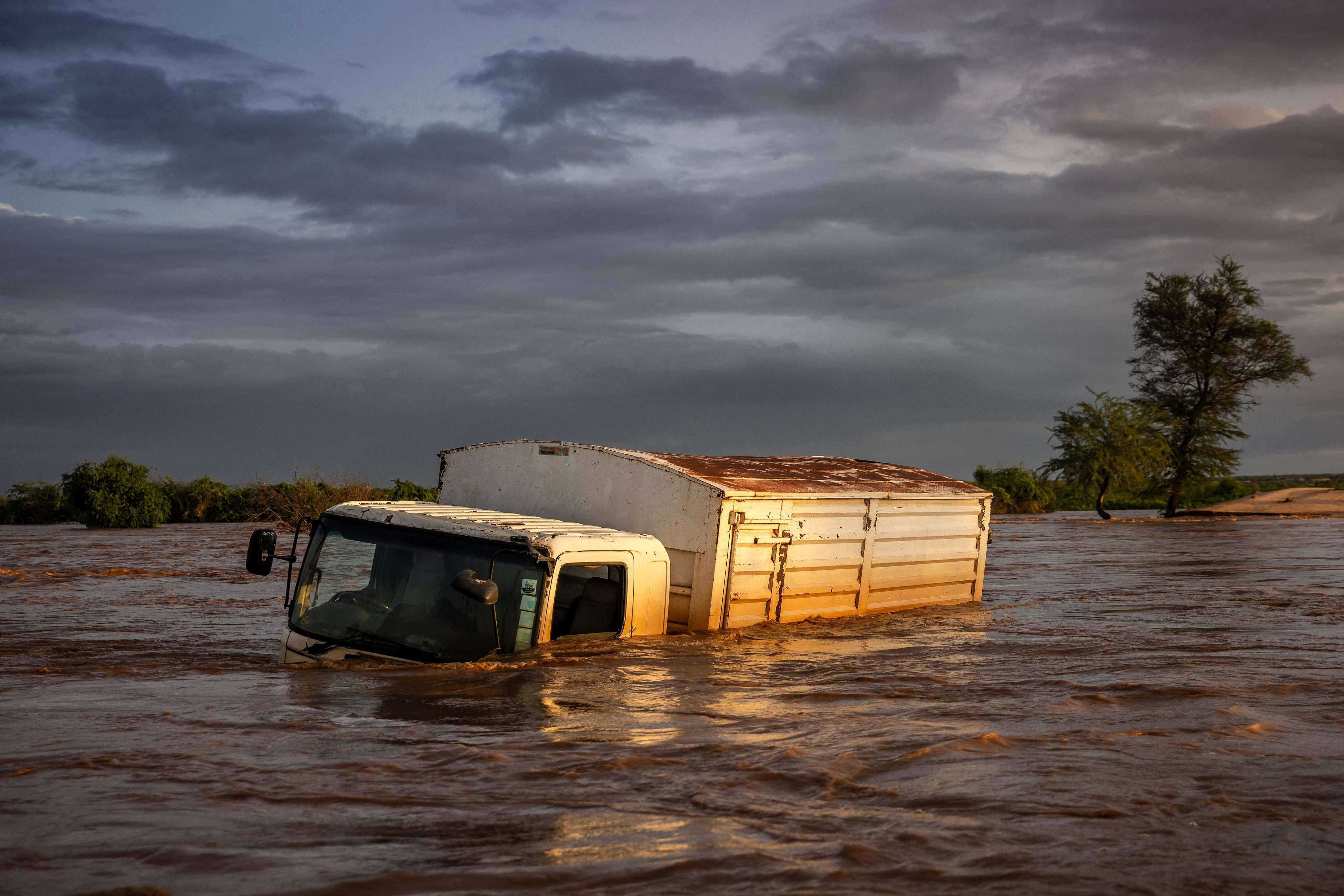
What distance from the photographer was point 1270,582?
1692 cm

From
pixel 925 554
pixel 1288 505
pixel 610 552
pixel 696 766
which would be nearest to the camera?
pixel 696 766

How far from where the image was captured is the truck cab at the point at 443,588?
7.05 m

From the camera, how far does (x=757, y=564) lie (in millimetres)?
9375

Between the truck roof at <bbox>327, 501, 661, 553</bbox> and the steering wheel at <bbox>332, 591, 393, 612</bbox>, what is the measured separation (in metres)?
0.51

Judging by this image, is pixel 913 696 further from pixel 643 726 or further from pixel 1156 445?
pixel 1156 445

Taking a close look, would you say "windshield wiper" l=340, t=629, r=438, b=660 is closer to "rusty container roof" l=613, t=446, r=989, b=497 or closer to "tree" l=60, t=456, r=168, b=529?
"rusty container roof" l=613, t=446, r=989, b=497

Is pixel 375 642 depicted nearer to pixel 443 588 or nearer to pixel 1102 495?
pixel 443 588

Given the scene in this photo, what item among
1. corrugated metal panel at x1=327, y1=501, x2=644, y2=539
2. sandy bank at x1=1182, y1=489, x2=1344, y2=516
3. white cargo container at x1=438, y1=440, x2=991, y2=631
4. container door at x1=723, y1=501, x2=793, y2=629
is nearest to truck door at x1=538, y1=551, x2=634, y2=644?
corrugated metal panel at x1=327, y1=501, x2=644, y2=539

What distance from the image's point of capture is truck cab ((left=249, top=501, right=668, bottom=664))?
705 cm

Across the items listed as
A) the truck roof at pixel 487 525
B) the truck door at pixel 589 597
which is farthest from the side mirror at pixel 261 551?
the truck door at pixel 589 597

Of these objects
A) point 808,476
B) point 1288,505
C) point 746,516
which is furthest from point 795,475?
point 1288,505

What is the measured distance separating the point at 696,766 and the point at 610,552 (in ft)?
8.62

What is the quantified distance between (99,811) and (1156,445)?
4422 centimetres

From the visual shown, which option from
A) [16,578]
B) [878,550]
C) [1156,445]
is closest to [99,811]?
[878,550]
